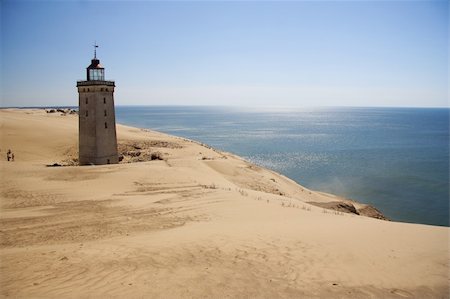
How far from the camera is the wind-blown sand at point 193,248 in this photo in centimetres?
673

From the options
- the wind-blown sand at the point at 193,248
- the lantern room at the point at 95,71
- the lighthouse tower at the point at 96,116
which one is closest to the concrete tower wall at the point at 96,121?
the lighthouse tower at the point at 96,116

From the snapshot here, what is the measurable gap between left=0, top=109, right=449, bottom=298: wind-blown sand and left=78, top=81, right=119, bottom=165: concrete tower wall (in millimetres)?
10004

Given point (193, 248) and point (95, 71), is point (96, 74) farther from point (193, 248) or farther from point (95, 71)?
point (193, 248)

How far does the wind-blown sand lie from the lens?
22.1 feet

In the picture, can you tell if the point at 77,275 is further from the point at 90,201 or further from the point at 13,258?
the point at 90,201

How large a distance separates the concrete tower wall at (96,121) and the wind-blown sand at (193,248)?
32.8 feet

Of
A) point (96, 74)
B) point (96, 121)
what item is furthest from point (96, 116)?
point (96, 74)

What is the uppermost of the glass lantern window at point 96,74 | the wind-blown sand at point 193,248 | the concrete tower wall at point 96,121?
the glass lantern window at point 96,74

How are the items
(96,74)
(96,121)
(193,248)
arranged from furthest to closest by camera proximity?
(96,121)
(96,74)
(193,248)

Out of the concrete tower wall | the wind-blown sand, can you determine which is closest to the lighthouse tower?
the concrete tower wall

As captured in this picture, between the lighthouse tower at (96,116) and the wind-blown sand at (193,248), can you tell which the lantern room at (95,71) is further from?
the wind-blown sand at (193,248)

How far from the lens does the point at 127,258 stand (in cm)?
796

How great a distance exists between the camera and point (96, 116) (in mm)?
26500

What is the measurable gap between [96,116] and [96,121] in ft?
1.32
